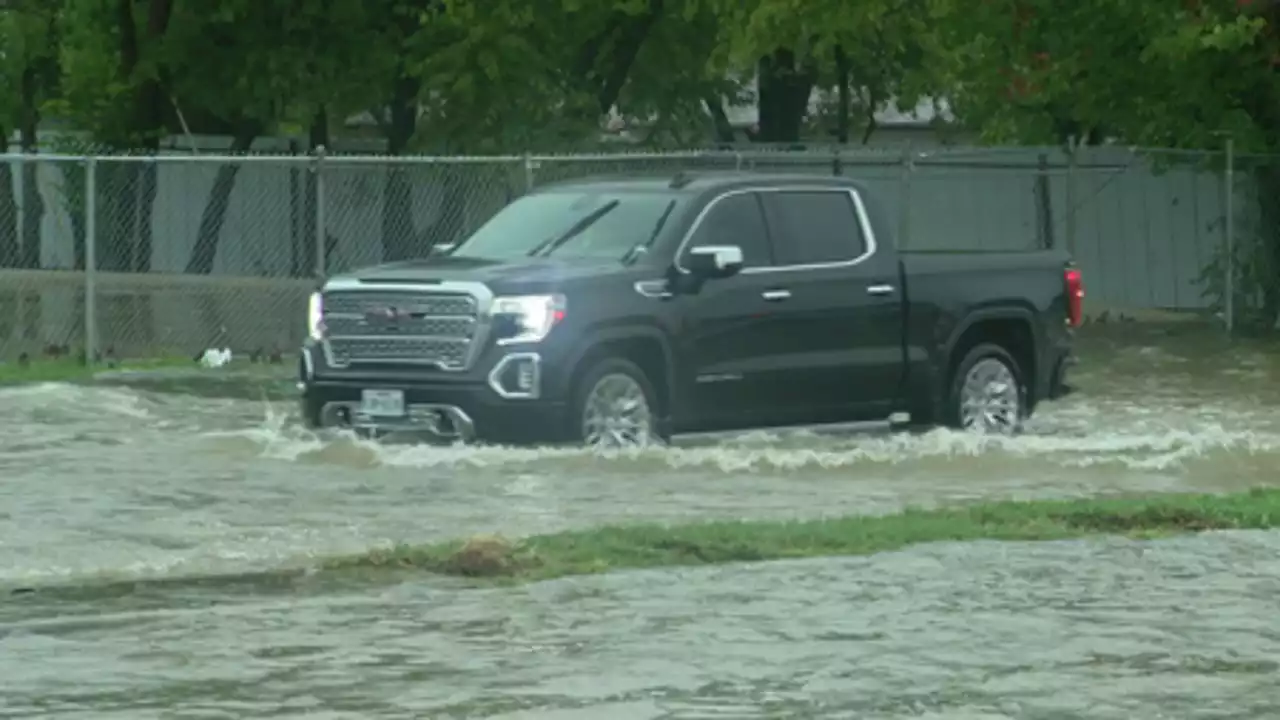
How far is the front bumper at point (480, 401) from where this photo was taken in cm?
1773

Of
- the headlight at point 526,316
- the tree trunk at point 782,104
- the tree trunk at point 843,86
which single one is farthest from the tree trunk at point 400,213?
the tree trunk at point 782,104

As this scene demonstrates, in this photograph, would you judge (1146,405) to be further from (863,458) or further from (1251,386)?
(863,458)

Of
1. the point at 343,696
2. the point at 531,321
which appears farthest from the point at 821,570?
the point at 531,321

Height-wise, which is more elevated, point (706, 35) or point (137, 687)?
point (706, 35)

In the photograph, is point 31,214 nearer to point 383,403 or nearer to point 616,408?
point 383,403

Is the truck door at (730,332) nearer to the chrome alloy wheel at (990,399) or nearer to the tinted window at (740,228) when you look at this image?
the tinted window at (740,228)

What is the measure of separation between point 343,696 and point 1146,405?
14.8m

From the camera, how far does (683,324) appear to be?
18.5 metres

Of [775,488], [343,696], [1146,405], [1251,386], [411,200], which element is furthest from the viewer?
[411,200]

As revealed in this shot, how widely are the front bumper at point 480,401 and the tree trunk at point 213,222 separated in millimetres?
17837

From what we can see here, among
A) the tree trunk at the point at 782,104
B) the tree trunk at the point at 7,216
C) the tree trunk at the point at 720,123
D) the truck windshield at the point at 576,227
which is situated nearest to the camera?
the truck windshield at the point at 576,227

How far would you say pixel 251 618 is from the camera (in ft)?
37.7

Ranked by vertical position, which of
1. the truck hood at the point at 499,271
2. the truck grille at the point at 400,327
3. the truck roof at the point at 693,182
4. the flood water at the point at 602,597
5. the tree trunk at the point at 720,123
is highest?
the tree trunk at the point at 720,123

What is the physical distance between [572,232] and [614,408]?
1.51 meters
